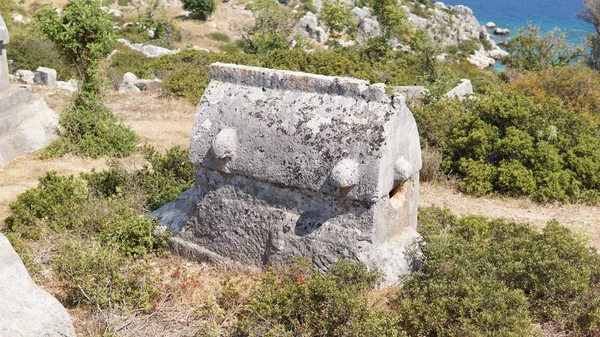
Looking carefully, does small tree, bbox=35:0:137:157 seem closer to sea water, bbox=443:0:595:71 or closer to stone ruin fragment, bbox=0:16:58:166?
stone ruin fragment, bbox=0:16:58:166

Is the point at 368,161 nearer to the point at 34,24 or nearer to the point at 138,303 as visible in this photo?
the point at 138,303

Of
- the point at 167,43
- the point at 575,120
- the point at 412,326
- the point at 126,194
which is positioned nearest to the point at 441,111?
the point at 575,120

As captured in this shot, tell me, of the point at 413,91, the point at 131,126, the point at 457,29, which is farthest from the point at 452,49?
the point at 131,126

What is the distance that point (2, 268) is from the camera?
449 cm

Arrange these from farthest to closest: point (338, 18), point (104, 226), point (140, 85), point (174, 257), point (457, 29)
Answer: point (457, 29) < point (338, 18) < point (140, 85) < point (104, 226) < point (174, 257)

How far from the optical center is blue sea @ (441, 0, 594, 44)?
75.3 metres

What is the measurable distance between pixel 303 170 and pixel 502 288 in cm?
219

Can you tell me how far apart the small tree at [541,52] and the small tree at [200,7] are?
2756 cm

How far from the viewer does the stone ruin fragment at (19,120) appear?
11.5 metres

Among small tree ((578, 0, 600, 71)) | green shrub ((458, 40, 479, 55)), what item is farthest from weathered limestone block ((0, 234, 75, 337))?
green shrub ((458, 40, 479, 55))

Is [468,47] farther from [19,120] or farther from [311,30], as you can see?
[19,120]

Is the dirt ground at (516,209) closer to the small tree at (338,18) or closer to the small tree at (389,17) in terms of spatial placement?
the small tree at (389,17)

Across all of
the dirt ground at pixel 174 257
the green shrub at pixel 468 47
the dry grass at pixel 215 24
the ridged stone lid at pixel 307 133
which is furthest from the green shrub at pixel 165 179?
the green shrub at pixel 468 47

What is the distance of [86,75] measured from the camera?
12.0 m
